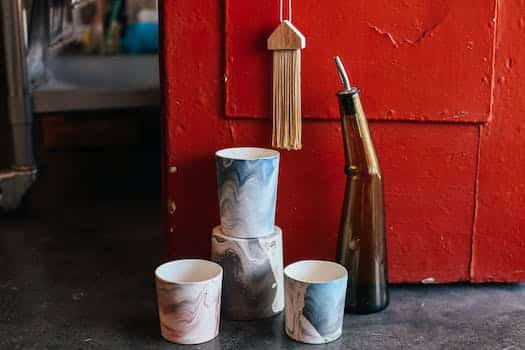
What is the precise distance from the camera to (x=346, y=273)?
37.6 inches

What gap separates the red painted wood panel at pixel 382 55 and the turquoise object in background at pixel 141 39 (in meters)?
1.23

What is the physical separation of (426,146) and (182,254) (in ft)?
1.35

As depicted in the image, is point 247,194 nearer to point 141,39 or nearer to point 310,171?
point 310,171

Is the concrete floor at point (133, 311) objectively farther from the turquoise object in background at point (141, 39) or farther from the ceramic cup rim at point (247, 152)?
the turquoise object in background at point (141, 39)

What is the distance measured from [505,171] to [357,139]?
0.25 metres

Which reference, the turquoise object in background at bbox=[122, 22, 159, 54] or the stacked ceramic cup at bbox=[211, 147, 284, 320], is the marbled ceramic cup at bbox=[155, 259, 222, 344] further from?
the turquoise object in background at bbox=[122, 22, 159, 54]

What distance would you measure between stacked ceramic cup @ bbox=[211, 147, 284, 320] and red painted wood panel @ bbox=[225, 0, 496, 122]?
0.40 ft

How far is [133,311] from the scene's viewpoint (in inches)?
41.4

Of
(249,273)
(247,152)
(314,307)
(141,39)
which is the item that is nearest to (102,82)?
(141,39)

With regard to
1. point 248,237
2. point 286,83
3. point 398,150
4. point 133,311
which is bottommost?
point 133,311

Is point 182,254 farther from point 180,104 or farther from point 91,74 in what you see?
point 91,74

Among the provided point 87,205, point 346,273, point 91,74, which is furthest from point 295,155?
point 91,74

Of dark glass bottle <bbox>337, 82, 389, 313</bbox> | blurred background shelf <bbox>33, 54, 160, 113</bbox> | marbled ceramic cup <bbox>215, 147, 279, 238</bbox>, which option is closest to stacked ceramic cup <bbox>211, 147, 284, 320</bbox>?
marbled ceramic cup <bbox>215, 147, 279, 238</bbox>

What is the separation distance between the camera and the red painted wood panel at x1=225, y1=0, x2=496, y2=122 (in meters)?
1.04
